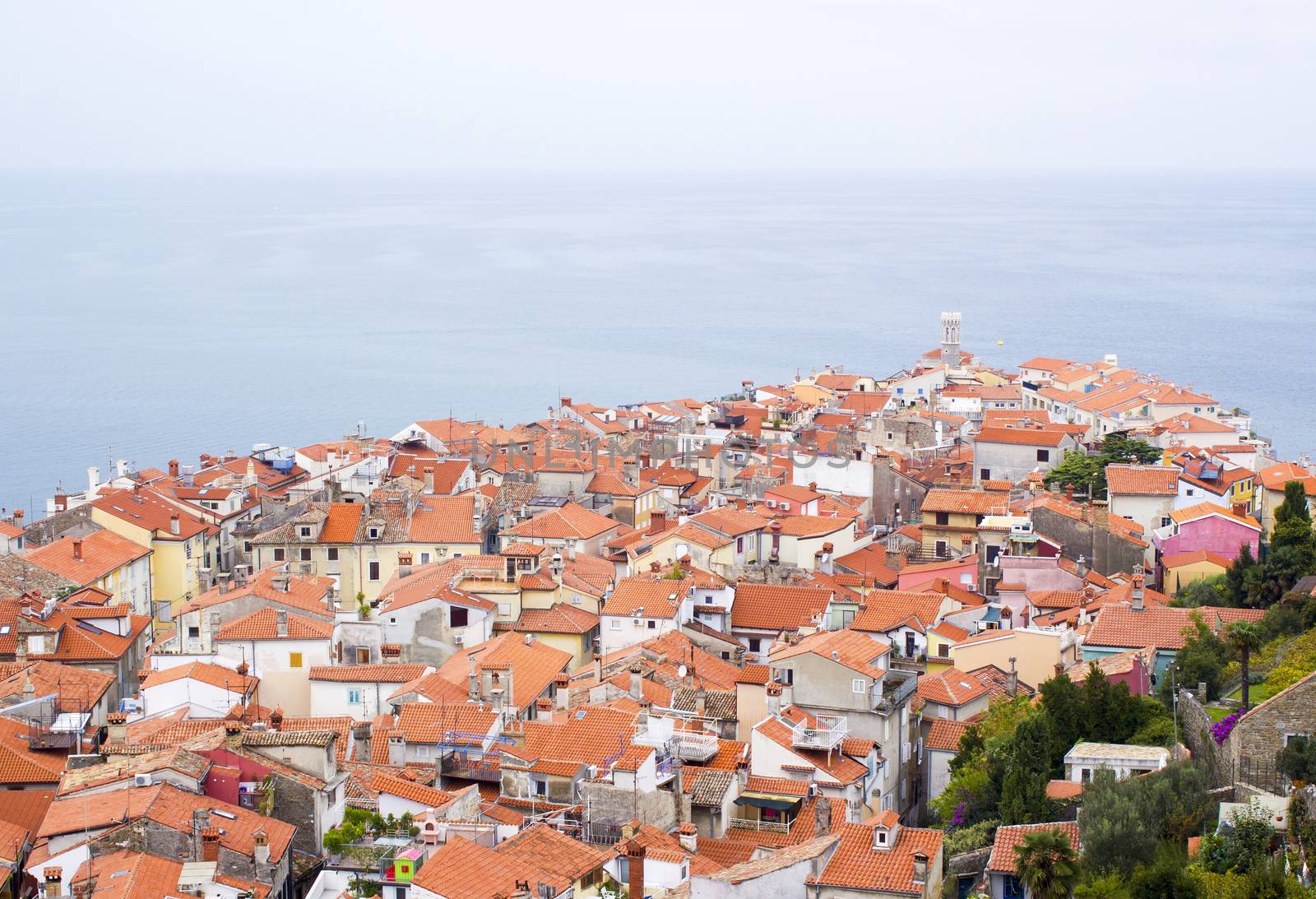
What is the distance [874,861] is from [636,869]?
228cm

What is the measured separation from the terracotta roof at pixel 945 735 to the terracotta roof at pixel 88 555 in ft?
60.8

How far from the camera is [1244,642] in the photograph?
21.0 m

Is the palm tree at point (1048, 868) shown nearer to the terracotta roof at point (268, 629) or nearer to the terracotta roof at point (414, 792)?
the terracotta roof at point (414, 792)

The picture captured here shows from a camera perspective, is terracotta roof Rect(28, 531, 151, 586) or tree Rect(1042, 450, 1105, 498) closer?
terracotta roof Rect(28, 531, 151, 586)

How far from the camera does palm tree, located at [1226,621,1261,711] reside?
2008 cm

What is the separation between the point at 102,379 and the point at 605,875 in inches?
3580

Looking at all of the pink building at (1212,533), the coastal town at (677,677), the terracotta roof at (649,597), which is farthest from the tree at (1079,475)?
the terracotta roof at (649,597)

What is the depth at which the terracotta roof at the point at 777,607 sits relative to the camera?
2858cm

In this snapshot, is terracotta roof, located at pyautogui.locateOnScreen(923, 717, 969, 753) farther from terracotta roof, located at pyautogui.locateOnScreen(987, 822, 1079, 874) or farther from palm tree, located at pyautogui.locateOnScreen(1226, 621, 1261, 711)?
terracotta roof, located at pyautogui.locateOnScreen(987, 822, 1079, 874)

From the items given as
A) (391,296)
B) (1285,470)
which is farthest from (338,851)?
(391,296)

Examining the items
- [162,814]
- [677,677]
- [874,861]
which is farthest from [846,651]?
[162,814]

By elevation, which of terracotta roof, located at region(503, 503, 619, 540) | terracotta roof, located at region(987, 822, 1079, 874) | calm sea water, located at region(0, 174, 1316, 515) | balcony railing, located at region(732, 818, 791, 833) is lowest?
calm sea water, located at region(0, 174, 1316, 515)

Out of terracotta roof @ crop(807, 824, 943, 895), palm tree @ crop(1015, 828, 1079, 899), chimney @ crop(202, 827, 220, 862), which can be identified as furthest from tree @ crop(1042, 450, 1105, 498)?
chimney @ crop(202, 827, 220, 862)

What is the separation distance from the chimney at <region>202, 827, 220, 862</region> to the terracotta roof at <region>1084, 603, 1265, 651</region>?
1409 cm
